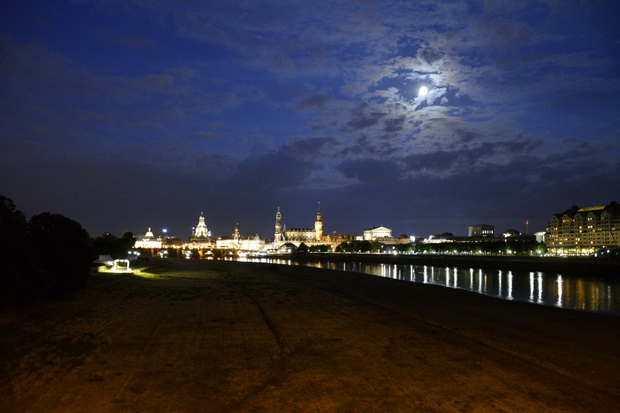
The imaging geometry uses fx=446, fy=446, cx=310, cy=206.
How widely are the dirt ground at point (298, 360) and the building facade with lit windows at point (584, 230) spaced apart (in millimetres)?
133092

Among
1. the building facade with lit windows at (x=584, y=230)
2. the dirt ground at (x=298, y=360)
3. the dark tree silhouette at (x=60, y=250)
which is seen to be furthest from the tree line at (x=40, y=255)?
the building facade with lit windows at (x=584, y=230)

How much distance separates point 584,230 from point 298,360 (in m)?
169

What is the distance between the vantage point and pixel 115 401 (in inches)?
280

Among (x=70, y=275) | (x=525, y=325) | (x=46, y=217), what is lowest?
(x=525, y=325)

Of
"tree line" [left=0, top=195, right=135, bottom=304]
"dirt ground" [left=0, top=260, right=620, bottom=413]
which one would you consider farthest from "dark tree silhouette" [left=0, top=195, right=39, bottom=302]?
"dirt ground" [left=0, top=260, right=620, bottom=413]

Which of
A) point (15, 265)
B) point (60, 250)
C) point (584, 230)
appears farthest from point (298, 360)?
point (584, 230)

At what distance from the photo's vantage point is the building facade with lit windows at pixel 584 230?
138m

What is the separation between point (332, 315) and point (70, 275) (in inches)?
465

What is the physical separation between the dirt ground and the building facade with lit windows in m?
133

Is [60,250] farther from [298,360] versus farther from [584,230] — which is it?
[584,230]

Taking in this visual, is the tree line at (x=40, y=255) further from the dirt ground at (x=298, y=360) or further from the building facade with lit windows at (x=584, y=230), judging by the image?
the building facade with lit windows at (x=584, y=230)

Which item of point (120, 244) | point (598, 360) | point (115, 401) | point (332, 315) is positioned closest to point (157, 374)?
point (115, 401)

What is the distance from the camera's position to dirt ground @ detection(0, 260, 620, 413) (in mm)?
7297

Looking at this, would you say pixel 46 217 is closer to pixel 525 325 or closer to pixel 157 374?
pixel 157 374
